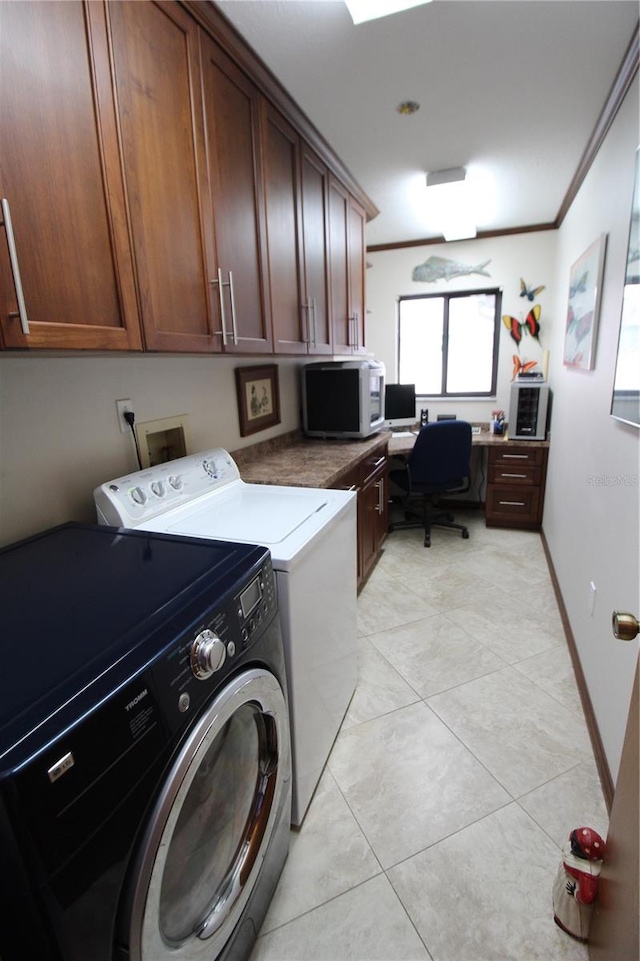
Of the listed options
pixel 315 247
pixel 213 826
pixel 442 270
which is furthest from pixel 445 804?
pixel 442 270

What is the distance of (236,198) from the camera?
1.53m

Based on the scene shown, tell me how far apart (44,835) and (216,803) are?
1.63 ft

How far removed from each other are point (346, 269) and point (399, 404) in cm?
148

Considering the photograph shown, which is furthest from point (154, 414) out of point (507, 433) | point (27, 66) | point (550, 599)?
point (507, 433)

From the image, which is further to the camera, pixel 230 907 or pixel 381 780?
pixel 381 780

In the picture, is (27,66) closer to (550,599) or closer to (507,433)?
(550,599)

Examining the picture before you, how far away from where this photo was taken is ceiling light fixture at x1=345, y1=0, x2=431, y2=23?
128 cm

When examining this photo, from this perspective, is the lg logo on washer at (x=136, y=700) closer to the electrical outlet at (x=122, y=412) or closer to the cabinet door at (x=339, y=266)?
the electrical outlet at (x=122, y=412)

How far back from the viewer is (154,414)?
167 centimetres

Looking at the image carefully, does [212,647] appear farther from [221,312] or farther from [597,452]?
[597,452]

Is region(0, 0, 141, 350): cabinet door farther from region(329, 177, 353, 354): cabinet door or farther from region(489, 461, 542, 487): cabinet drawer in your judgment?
region(489, 461, 542, 487): cabinet drawer

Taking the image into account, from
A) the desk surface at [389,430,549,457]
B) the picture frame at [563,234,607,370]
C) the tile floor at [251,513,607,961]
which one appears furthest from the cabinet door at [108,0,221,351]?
the desk surface at [389,430,549,457]

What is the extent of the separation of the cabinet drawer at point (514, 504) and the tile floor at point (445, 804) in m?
1.29

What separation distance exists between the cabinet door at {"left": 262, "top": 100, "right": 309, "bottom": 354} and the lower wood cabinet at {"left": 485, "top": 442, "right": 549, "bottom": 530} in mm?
2158
